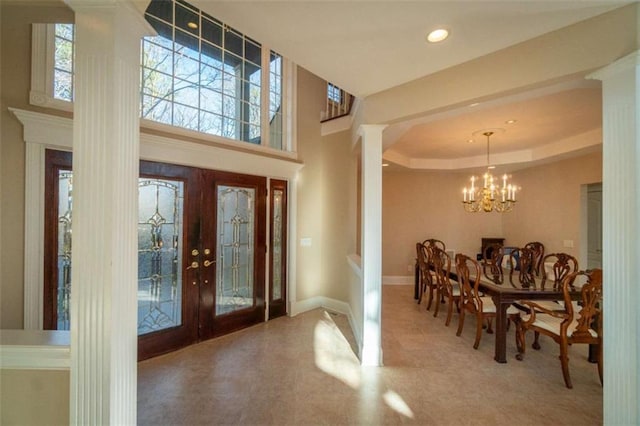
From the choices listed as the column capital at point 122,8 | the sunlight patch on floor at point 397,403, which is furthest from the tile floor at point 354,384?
the column capital at point 122,8

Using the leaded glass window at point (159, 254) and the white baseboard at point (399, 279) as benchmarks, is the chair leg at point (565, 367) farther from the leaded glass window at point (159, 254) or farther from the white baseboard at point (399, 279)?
the white baseboard at point (399, 279)

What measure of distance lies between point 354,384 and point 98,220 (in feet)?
7.67

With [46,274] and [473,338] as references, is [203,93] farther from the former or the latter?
[473,338]

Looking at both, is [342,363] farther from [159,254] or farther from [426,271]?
[426,271]

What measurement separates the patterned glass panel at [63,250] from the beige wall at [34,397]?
4.15ft

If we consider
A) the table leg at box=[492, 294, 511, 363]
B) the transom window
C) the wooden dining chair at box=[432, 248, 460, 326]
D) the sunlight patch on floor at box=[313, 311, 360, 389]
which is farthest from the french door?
the table leg at box=[492, 294, 511, 363]

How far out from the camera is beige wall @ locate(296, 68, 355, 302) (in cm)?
434

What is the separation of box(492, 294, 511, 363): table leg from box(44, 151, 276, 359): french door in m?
2.85

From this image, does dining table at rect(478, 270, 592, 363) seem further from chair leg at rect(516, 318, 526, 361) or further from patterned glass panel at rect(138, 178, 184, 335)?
patterned glass panel at rect(138, 178, 184, 335)

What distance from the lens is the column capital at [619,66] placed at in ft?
4.92

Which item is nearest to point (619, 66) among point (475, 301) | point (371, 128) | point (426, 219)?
point (371, 128)

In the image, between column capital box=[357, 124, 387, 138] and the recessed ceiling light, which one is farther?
column capital box=[357, 124, 387, 138]

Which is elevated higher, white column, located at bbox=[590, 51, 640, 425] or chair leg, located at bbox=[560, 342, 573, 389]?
white column, located at bbox=[590, 51, 640, 425]

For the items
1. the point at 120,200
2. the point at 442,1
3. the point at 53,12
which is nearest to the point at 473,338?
the point at 442,1
